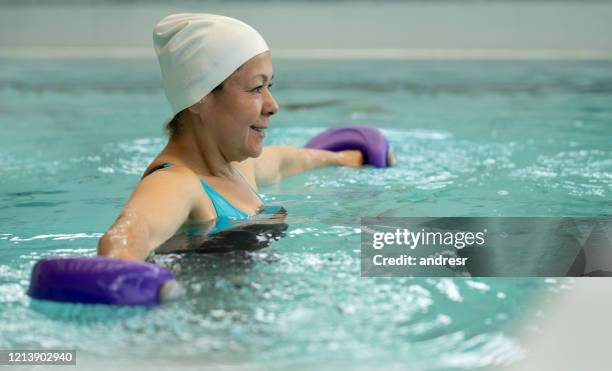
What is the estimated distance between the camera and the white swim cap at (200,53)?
127 inches

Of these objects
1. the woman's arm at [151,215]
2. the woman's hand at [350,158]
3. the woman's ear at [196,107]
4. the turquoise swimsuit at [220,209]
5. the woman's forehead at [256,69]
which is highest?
the woman's forehead at [256,69]


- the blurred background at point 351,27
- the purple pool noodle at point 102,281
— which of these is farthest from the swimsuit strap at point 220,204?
the blurred background at point 351,27

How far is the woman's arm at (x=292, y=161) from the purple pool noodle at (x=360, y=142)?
2.7 inches

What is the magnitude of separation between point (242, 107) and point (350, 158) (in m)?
2.02

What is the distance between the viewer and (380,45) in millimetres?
13953

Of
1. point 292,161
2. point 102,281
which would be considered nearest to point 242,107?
point 102,281

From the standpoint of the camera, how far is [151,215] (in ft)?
9.30

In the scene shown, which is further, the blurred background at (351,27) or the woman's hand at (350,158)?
the blurred background at (351,27)

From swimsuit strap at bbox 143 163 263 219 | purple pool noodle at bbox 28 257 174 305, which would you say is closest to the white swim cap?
swimsuit strap at bbox 143 163 263 219

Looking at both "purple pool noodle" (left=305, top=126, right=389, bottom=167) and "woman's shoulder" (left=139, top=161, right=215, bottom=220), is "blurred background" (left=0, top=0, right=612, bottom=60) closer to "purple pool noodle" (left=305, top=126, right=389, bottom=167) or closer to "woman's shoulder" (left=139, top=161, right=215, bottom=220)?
"purple pool noodle" (left=305, top=126, right=389, bottom=167)

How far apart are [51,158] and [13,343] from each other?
3389 millimetres

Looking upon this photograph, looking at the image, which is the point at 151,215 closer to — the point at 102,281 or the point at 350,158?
the point at 102,281

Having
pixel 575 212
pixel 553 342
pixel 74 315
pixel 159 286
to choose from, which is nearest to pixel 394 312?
pixel 553 342

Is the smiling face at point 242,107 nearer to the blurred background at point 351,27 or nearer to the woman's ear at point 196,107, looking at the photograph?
the woman's ear at point 196,107
